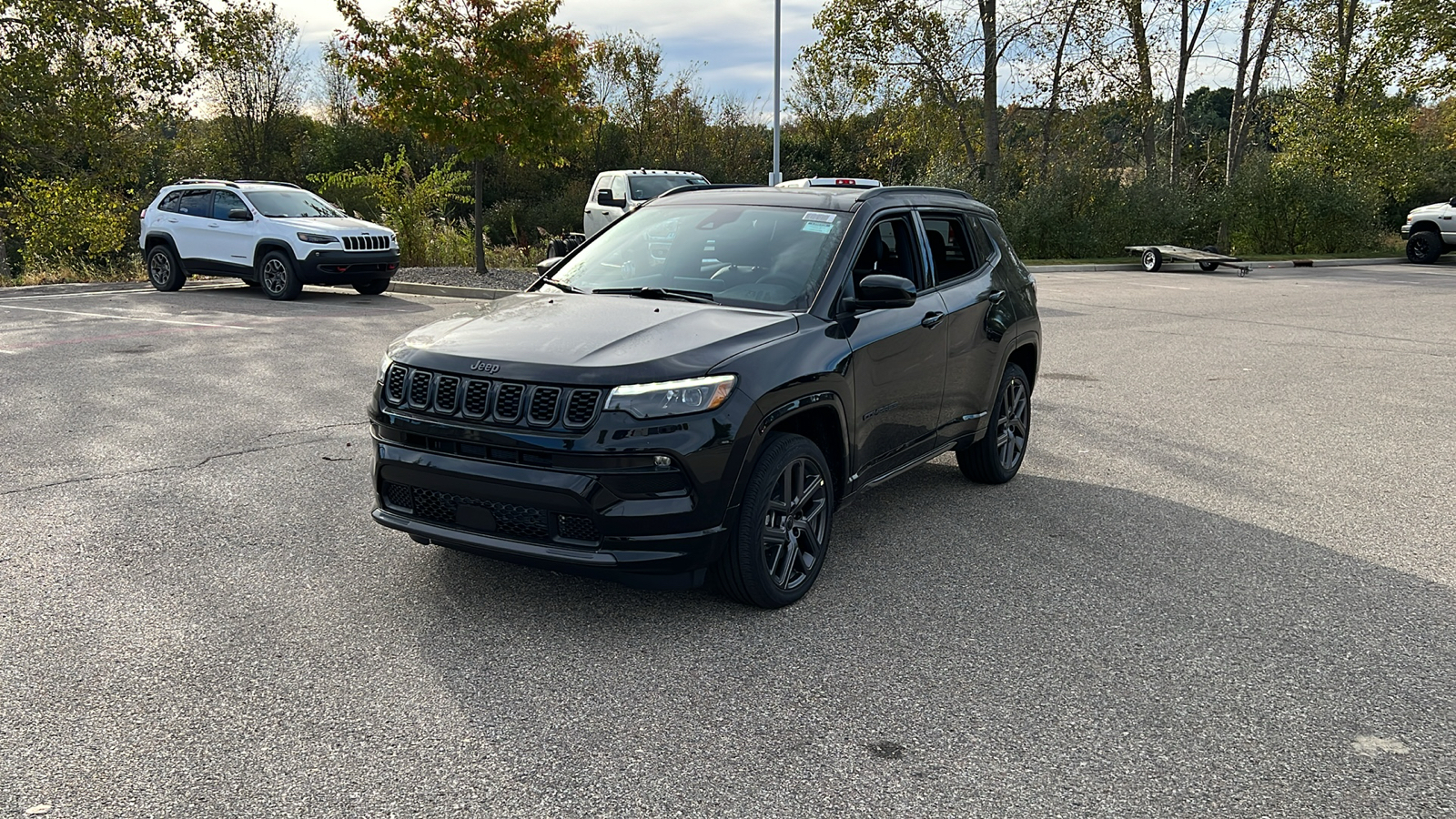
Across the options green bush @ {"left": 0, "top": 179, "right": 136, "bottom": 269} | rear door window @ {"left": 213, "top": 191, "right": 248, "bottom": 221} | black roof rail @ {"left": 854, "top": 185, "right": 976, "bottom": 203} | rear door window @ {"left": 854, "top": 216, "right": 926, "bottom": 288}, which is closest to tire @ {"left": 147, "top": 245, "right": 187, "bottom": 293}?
rear door window @ {"left": 213, "top": 191, "right": 248, "bottom": 221}

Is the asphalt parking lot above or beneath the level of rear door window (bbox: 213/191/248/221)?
beneath

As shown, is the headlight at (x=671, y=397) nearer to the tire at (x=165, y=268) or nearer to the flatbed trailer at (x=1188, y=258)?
the tire at (x=165, y=268)

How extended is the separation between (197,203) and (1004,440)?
15.1 metres

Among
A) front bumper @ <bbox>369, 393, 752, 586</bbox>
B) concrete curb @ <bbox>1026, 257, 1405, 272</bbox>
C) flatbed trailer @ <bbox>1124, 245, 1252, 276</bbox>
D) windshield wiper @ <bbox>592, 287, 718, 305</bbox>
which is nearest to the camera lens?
front bumper @ <bbox>369, 393, 752, 586</bbox>

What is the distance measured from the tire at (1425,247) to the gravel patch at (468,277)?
24.0m

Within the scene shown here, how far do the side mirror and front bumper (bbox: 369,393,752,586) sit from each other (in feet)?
3.28

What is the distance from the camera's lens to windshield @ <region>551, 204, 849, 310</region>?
4922 millimetres

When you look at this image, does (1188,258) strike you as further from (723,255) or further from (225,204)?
(723,255)

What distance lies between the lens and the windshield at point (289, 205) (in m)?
16.8

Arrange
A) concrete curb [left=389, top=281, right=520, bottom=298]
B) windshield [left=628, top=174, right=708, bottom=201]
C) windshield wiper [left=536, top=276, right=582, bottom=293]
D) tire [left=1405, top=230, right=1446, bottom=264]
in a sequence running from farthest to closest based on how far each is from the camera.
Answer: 1. tire [left=1405, top=230, right=1446, bottom=264]
2. windshield [left=628, top=174, right=708, bottom=201]
3. concrete curb [left=389, top=281, right=520, bottom=298]
4. windshield wiper [left=536, top=276, right=582, bottom=293]

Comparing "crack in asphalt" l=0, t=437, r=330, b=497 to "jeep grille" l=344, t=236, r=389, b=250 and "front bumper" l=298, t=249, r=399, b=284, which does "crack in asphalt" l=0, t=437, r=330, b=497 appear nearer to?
"front bumper" l=298, t=249, r=399, b=284

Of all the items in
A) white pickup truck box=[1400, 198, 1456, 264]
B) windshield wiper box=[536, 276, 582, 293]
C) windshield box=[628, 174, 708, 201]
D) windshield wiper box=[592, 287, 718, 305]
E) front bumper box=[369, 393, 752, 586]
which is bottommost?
front bumper box=[369, 393, 752, 586]

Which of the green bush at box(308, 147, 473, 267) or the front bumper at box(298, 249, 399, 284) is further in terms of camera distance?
the green bush at box(308, 147, 473, 267)

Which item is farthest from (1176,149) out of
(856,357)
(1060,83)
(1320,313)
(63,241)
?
(856,357)
